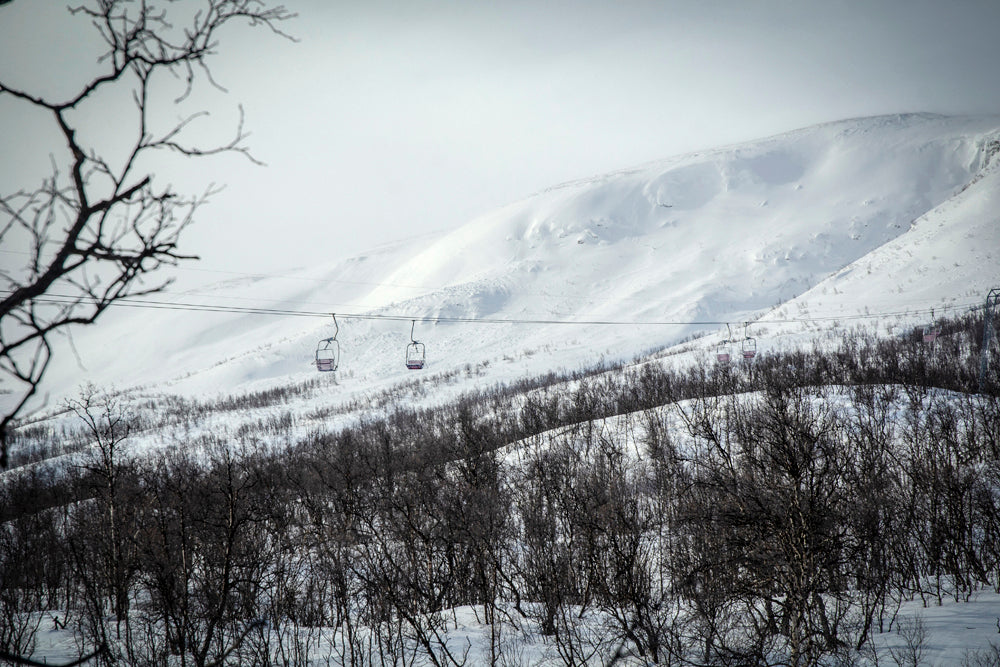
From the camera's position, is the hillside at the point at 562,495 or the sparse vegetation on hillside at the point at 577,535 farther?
the hillside at the point at 562,495

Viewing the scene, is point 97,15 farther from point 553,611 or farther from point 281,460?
point 281,460

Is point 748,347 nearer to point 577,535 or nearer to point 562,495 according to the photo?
point 562,495

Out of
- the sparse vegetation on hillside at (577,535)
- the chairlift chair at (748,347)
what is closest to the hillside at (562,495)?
the sparse vegetation on hillside at (577,535)

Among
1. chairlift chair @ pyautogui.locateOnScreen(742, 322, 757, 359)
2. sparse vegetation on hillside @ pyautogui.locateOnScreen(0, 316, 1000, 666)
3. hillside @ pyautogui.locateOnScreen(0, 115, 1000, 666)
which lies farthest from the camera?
chairlift chair @ pyautogui.locateOnScreen(742, 322, 757, 359)

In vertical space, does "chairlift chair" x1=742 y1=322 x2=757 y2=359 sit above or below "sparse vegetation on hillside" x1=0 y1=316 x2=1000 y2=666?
above

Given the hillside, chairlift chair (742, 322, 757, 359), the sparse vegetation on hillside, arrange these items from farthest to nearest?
chairlift chair (742, 322, 757, 359) < the hillside < the sparse vegetation on hillside

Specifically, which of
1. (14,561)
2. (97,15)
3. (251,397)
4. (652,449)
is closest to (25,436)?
(251,397)

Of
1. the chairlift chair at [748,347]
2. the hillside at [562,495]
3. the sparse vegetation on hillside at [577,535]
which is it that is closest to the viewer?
the sparse vegetation on hillside at [577,535]

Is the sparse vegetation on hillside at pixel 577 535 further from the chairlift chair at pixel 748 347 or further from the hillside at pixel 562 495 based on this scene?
the chairlift chair at pixel 748 347

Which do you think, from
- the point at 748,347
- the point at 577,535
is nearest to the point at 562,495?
the point at 577,535

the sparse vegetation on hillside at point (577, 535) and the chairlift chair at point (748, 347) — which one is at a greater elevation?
the chairlift chair at point (748, 347)

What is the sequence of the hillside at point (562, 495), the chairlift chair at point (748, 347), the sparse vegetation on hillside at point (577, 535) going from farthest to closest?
the chairlift chair at point (748, 347), the hillside at point (562, 495), the sparse vegetation on hillside at point (577, 535)

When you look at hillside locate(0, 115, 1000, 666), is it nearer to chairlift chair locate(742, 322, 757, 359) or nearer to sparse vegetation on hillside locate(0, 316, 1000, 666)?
sparse vegetation on hillside locate(0, 316, 1000, 666)

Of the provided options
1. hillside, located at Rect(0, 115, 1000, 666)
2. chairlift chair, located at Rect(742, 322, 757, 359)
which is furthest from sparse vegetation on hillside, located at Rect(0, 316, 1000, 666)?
chairlift chair, located at Rect(742, 322, 757, 359)
